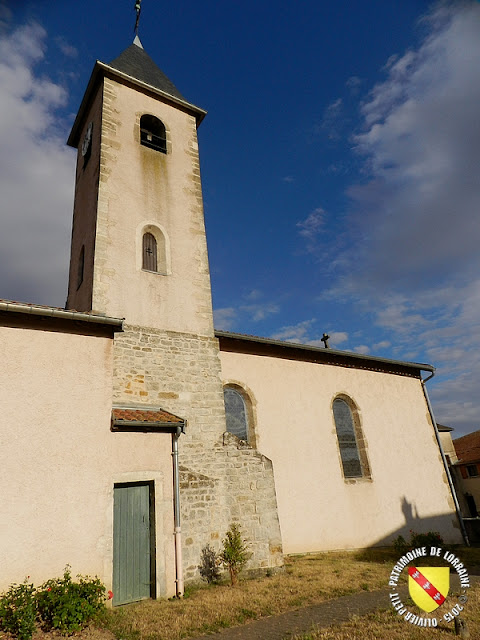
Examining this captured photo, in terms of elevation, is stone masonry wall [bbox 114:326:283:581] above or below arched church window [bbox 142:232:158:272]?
below

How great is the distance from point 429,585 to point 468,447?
94.2ft

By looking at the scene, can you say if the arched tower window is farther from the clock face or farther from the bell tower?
the clock face

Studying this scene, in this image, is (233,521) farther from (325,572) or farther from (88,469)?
(88,469)

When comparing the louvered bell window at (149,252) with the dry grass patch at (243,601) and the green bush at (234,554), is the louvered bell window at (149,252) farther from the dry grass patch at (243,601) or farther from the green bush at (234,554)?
the dry grass patch at (243,601)

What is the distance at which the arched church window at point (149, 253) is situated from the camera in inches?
378

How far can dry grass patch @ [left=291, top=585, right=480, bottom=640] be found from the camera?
4.30 m

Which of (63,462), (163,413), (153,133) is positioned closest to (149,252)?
(163,413)

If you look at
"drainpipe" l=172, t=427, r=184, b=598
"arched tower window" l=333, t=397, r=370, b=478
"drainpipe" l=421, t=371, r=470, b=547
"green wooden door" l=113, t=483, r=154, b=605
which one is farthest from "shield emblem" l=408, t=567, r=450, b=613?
"drainpipe" l=421, t=371, r=470, b=547

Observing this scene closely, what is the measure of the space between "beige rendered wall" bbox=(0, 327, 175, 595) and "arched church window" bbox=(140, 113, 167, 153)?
649 cm

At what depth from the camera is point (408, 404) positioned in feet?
43.7

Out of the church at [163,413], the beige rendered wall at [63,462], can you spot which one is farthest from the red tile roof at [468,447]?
the beige rendered wall at [63,462]

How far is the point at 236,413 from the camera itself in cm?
977

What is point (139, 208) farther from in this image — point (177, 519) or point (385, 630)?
point (385, 630)

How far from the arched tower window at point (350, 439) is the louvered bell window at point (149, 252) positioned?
6.60 metres
